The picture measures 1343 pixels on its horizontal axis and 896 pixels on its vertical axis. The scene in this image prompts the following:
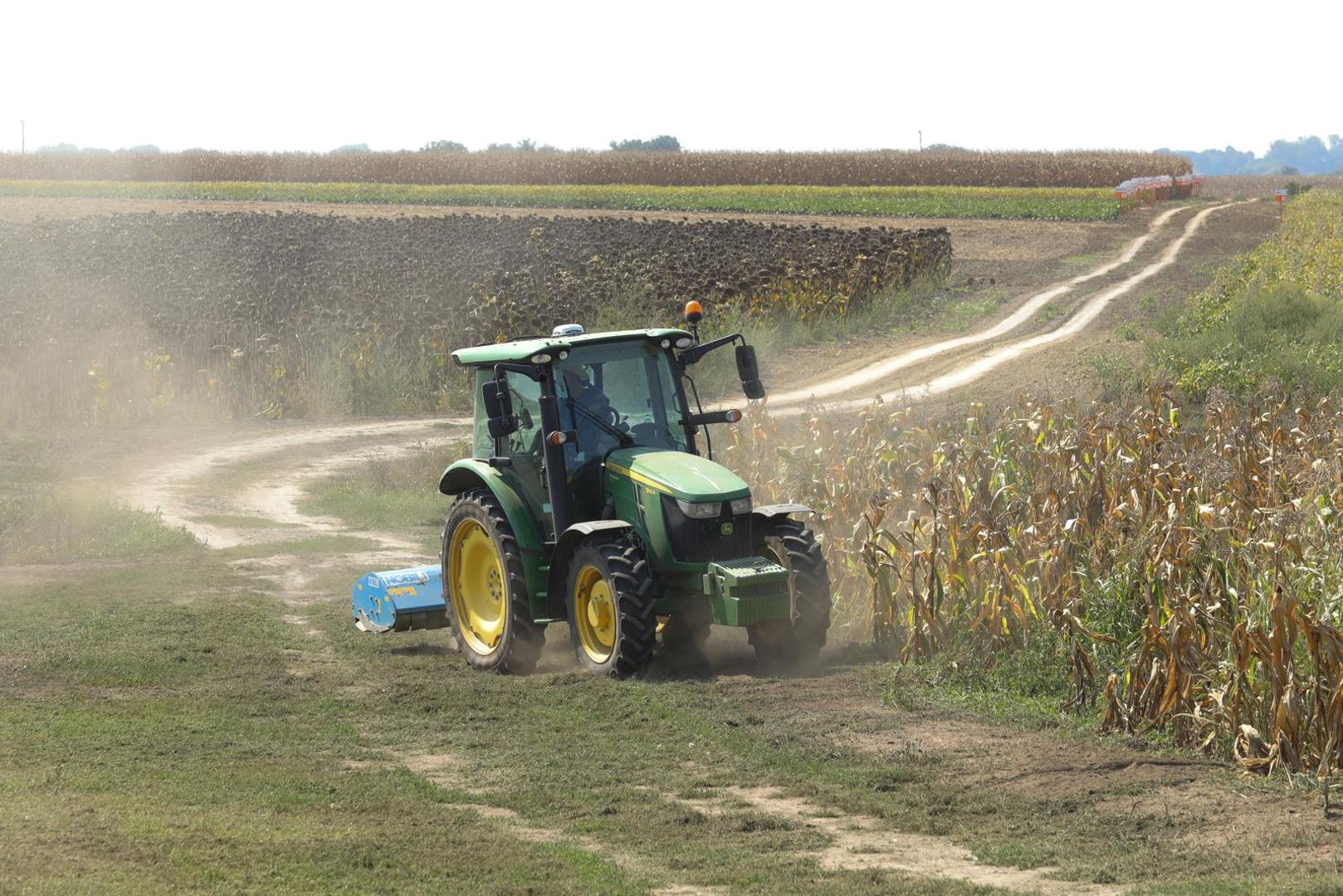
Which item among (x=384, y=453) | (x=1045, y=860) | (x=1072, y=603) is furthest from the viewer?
(x=384, y=453)

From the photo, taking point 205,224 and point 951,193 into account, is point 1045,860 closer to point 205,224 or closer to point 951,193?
point 205,224

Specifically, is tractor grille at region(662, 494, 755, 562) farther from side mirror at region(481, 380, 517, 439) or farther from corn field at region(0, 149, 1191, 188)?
corn field at region(0, 149, 1191, 188)

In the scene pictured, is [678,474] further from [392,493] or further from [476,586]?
[392,493]

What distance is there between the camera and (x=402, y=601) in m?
12.8

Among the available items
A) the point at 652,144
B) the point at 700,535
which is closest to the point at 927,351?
the point at 700,535

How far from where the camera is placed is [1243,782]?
27.7 feet

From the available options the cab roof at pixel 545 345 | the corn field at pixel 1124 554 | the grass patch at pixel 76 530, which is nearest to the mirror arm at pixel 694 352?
the cab roof at pixel 545 345

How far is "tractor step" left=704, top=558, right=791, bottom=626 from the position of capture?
10.5 meters

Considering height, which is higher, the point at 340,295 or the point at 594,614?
the point at 340,295

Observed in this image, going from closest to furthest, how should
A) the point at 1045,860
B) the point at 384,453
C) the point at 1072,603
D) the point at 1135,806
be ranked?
the point at 1045,860 < the point at 1135,806 < the point at 1072,603 < the point at 384,453

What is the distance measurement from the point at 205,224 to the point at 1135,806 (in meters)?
41.5

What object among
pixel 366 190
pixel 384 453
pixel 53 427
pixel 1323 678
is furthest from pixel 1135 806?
pixel 366 190

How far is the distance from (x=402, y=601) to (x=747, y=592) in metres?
3.60

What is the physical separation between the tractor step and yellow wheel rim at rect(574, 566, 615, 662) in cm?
76
